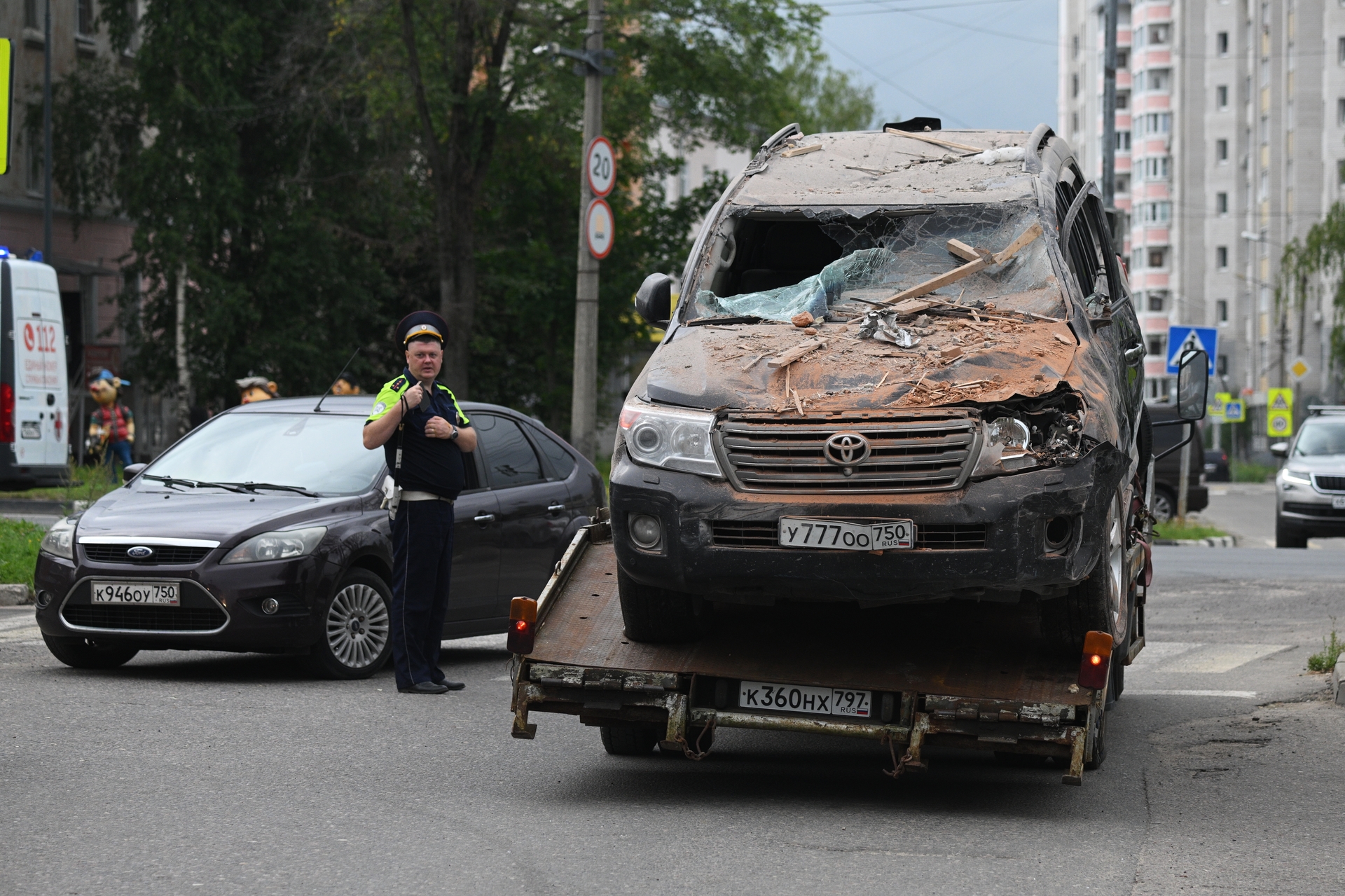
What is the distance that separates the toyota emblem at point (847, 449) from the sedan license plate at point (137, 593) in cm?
472

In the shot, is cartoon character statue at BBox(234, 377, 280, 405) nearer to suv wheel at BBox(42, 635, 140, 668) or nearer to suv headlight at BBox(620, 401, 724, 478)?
suv wheel at BBox(42, 635, 140, 668)

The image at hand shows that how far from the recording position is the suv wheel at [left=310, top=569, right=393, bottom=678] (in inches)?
409

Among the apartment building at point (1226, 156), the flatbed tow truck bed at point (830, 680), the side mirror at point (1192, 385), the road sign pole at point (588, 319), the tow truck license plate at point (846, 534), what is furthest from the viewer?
the apartment building at point (1226, 156)

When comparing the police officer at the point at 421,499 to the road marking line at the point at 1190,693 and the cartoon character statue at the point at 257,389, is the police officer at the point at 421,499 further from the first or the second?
the cartoon character statue at the point at 257,389

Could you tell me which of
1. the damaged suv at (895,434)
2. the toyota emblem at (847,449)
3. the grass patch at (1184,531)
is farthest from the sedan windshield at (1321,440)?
the toyota emblem at (847,449)

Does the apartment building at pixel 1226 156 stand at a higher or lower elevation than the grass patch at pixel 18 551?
higher

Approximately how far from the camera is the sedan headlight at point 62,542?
1029 cm

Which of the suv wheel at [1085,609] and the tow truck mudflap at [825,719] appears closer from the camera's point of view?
the tow truck mudflap at [825,719]

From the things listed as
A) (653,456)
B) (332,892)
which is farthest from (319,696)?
(332,892)

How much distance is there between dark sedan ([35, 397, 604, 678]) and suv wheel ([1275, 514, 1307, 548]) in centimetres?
1577

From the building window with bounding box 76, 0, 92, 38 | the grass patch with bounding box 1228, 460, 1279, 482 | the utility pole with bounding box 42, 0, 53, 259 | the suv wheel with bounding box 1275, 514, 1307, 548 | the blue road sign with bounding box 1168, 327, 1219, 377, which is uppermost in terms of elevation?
the building window with bounding box 76, 0, 92, 38

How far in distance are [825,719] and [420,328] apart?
155 inches

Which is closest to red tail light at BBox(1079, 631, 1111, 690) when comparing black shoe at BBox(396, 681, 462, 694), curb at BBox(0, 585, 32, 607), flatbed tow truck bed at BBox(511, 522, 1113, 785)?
flatbed tow truck bed at BBox(511, 522, 1113, 785)

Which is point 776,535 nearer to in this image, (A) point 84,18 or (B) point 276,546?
(B) point 276,546
